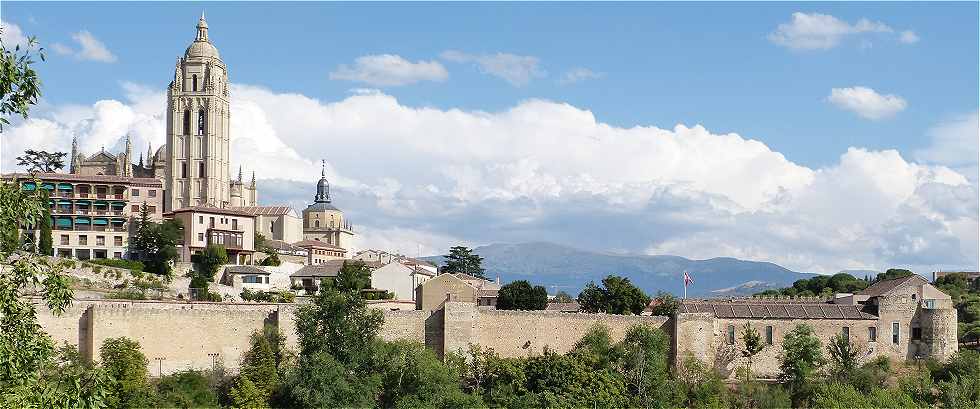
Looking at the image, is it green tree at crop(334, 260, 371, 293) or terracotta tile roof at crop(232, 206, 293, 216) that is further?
terracotta tile roof at crop(232, 206, 293, 216)

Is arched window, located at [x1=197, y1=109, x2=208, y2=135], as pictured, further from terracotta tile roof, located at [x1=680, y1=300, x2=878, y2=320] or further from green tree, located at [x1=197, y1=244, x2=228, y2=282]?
terracotta tile roof, located at [x1=680, y1=300, x2=878, y2=320]

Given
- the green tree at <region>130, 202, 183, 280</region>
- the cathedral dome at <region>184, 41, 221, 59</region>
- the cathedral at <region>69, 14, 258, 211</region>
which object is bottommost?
the green tree at <region>130, 202, 183, 280</region>

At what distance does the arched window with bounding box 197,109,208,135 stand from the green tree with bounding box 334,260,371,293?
2846cm

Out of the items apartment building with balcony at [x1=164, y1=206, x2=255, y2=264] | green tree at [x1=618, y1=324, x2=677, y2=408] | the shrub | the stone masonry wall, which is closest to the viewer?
green tree at [x1=618, y1=324, x2=677, y2=408]

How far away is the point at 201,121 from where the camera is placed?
90188 millimetres

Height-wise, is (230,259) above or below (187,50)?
below

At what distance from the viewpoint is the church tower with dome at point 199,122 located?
88062 mm

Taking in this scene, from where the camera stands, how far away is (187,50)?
91.0m

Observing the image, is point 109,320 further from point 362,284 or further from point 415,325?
point 362,284

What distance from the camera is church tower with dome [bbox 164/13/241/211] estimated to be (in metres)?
→ 88.1

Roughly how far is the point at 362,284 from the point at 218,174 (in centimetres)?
3138

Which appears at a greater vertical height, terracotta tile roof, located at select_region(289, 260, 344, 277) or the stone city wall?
terracotta tile roof, located at select_region(289, 260, 344, 277)

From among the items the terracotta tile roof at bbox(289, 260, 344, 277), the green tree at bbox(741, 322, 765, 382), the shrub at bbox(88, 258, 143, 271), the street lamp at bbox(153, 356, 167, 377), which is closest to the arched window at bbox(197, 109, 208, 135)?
the terracotta tile roof at bbox(289, 260, 344, 277)

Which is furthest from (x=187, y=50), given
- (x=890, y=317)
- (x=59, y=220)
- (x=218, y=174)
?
(x=890, y=317)
